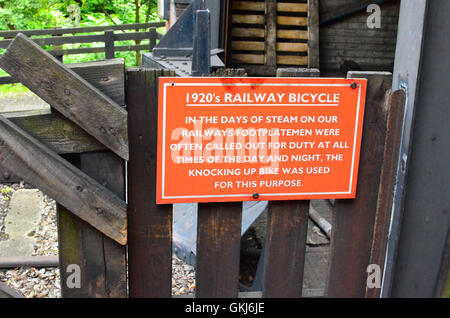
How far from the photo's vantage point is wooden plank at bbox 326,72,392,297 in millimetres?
2285

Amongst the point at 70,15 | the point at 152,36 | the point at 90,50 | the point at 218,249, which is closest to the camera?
the point at 218,249

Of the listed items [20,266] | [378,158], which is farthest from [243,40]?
[378,158]

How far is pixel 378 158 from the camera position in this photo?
2338 millimetres

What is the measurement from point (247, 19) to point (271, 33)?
0.51 meters

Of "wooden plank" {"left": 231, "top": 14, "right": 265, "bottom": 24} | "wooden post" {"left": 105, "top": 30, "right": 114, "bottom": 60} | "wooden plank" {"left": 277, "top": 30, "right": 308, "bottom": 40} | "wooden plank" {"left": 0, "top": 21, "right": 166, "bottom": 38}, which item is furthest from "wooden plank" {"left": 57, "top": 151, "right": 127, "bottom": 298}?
"wooden post" {"left": 105, "top": 30, "right": 114, "bottom": 60}

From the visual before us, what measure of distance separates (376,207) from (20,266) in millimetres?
3085

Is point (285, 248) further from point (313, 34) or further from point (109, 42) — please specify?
point (109, 42)

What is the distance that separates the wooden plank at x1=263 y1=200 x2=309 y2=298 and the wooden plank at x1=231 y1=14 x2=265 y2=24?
7.68 m

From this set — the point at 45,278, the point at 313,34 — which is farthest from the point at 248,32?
the point at 45,278

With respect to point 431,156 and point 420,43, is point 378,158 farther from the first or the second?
point 420,43

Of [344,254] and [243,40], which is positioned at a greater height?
[243,40]

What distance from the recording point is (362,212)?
239 centimetres

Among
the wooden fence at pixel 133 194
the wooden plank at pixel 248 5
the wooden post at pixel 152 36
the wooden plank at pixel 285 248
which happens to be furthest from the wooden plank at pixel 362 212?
the wooden post at pixel 152 36

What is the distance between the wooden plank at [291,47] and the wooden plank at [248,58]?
1.49 ft
